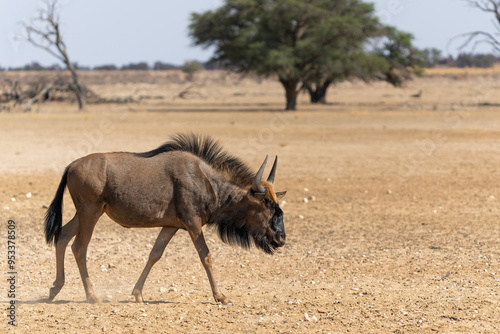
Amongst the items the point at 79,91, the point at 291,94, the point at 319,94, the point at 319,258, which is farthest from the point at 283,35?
the point at 319,258

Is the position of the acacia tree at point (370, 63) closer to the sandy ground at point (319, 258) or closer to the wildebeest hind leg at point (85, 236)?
the sandy ground at point (319, 258)

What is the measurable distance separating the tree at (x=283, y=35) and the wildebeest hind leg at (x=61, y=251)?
31547 mm

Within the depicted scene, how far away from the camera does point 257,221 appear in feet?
21.7

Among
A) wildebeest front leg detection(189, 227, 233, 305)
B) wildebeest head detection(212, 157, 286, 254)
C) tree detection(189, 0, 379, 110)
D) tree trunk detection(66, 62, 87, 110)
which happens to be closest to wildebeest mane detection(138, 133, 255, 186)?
wildebeest head detection(212, 157, 286, 254)

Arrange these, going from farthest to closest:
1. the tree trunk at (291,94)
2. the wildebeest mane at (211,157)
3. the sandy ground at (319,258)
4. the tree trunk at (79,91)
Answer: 1. the tree trunk at (291,94)
2. the tree trunk at (79,91)
3. the wildebeest mane at (211,157)
4. the sandy ground at (319,258)

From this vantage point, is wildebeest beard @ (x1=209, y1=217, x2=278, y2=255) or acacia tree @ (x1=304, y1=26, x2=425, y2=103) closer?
wildebeest beard @ (x1=209, y1=217, x2=278, y2=255)

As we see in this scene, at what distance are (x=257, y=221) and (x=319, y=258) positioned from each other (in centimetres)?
202

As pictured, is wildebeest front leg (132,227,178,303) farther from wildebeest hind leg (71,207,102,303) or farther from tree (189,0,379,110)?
tree (189,0,379,110)

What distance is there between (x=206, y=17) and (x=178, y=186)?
3834cm

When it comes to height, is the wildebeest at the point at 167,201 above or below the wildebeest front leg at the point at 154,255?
above

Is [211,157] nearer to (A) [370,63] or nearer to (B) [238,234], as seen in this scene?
(B) [238,234]

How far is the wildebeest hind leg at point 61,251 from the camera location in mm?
6523

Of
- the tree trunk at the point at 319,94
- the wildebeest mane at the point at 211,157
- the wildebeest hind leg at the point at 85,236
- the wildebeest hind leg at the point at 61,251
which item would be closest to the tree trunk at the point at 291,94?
the tree trunk at the point at 319,94

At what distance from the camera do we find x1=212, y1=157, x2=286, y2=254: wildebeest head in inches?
258
